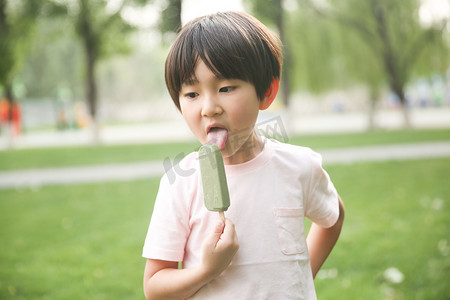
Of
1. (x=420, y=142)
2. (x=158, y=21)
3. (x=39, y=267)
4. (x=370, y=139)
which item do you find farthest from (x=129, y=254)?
(x=158, y=21)

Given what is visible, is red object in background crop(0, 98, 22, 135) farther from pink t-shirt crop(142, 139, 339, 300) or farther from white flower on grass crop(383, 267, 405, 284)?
pink t-shirt crop(142, 139, 339, 300)

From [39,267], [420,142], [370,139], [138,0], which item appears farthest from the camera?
[138,0]

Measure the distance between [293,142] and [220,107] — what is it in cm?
1138

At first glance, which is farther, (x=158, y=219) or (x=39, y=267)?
(x=39, y=267)

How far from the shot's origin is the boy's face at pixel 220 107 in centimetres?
121

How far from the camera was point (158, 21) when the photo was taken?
15555mm

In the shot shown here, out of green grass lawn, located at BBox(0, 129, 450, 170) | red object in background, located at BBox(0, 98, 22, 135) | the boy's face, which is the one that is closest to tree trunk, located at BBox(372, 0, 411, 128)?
green grass lawn, located at BBox(0, 129, 450, 170)

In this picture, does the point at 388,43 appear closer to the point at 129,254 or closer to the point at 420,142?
the point at 420,142

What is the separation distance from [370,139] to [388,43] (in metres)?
4.98

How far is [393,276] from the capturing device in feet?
11.5

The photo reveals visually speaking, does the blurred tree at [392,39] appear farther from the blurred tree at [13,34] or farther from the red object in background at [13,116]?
the red object in background at [13,116]

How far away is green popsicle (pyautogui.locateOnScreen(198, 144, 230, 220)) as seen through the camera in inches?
44.7

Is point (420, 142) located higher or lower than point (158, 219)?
lower

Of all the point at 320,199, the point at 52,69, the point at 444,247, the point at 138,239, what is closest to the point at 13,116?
the point at 138,239
